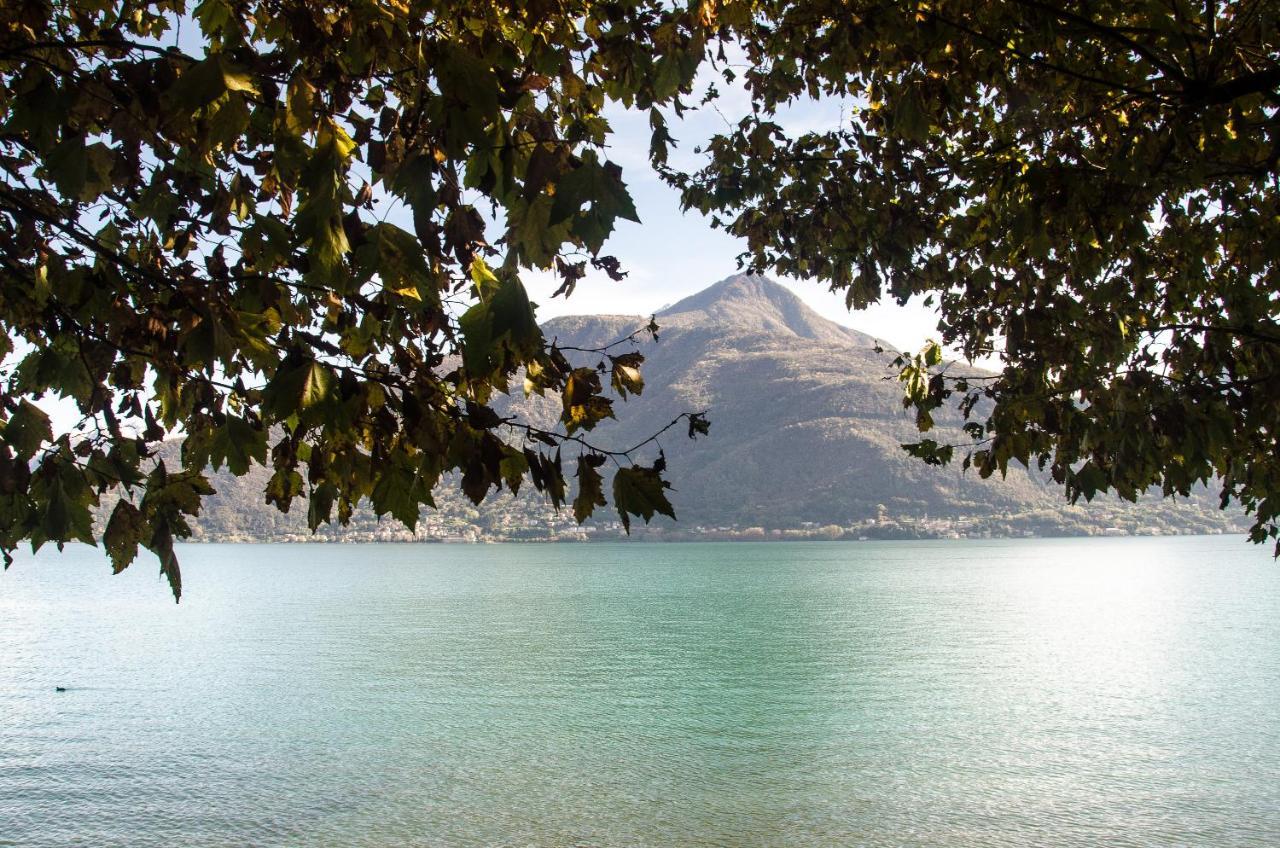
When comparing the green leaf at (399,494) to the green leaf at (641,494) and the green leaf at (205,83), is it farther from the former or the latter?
the green leaf at (205,83)

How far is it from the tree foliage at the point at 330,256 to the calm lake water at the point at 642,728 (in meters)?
15.5

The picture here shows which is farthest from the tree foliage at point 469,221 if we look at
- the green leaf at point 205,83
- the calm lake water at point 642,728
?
the calm lake water at point 642,728

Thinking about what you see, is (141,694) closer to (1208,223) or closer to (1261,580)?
(1208,223)

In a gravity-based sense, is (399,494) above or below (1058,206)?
below

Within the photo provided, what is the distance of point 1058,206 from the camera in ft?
17.1

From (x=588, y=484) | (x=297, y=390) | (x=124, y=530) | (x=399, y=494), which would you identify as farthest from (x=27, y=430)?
(x=588, y=484)

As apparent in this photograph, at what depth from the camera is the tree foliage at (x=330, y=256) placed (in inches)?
91.0

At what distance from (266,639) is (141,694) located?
17.7 metres

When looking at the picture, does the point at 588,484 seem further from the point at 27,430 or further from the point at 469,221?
the point at 27,430

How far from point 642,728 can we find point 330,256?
26140mm

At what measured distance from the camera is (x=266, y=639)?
5088 cm

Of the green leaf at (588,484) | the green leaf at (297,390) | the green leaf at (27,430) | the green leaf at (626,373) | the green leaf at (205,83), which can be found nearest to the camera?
the green leaf at (205,83)

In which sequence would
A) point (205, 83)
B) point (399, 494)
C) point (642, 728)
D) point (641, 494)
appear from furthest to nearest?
point (642, 728) < point (399, 494) < point (641, 494) < point (205, 83)

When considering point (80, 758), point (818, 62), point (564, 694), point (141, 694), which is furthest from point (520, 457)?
point (141, 694)
